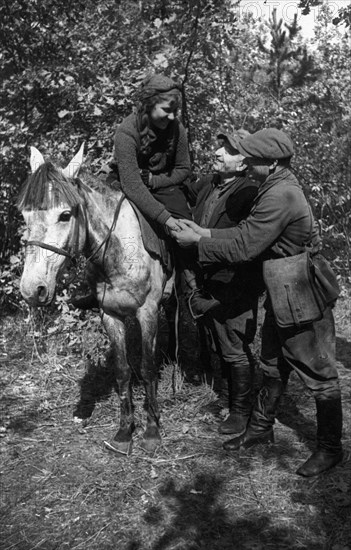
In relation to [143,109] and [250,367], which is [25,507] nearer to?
[250,367]

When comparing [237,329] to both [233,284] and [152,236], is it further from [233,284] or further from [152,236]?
[152,236]

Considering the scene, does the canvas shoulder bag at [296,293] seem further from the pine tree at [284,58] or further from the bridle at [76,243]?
the pine tree at [284,58]

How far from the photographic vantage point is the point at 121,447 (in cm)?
402

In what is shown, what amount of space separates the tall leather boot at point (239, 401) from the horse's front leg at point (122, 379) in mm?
711

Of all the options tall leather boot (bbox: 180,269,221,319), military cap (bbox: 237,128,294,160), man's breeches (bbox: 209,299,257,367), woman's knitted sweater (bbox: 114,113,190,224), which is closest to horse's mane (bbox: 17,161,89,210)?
woman's knitted sweater (bbox: 114,113,190,224)

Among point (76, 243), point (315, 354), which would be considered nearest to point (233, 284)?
point (315, 354)

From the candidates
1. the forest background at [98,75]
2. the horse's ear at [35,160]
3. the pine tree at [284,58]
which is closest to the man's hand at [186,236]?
the horse's ear at [35,160]

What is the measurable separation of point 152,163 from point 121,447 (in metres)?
2.05

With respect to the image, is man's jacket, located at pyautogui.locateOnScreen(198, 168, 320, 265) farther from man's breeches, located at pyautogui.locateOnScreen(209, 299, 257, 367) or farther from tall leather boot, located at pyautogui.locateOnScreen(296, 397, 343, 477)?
tall leather boot, located at pyautogui.locateOnScreen(296, 397, 343, 477)

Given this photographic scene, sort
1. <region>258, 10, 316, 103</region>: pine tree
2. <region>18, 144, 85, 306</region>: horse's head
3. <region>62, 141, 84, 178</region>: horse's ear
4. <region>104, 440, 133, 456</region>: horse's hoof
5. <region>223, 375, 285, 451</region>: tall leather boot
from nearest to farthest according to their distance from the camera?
<region>18, 144, 85, 306</region>: horse's head
<region>62, 141, 84, 178</region>: horse's ear
<region>223, 375, 285, 451</region>: tall leather boot
<region>104, 440, 133, 456</region>: horse's hoof
<region>258, 10, 316, 103</region>: pine tree

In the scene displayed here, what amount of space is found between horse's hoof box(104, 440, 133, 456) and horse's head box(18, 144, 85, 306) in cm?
133

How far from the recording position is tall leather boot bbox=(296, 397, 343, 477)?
136 inches

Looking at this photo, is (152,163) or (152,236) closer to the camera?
(152,236)

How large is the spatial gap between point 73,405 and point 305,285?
2523mm
